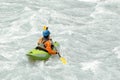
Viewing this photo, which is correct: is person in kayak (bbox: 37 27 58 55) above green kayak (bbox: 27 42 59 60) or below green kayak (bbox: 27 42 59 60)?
above

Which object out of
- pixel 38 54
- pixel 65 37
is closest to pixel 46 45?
pixel 38 54

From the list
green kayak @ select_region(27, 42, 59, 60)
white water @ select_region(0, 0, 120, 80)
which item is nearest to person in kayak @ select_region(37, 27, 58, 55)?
green kayak @ select_region(27, 42, 59, 60)

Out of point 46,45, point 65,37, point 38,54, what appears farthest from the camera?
point 65,37

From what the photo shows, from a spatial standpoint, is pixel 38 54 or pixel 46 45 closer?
pixel 38 54

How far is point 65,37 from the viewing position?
14.0 m

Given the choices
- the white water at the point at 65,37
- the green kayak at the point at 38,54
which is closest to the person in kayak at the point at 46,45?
the green kayak at the point at 38,54

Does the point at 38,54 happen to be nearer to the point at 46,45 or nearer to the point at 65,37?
the point at 46,45

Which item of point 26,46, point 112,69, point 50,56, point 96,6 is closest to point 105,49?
point 112,69

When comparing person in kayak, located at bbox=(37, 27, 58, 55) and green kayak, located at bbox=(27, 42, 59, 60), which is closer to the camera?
green kayak, located at bbox=(27, 42, 59, 60)

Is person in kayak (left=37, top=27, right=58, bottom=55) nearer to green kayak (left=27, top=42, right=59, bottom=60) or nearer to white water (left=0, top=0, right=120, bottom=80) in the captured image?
green kayak (left=27, top=42, right=59, bottom=60)

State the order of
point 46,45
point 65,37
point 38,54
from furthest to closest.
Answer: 1. point 65,37
2. point 46,45
3. point 38,54

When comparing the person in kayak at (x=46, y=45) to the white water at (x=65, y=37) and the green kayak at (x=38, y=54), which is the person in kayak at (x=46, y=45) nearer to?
the green kayak at (x=38, y=54)

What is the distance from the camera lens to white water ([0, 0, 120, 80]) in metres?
11.0

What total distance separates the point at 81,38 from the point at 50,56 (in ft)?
8.61
